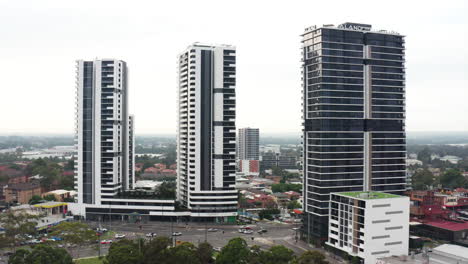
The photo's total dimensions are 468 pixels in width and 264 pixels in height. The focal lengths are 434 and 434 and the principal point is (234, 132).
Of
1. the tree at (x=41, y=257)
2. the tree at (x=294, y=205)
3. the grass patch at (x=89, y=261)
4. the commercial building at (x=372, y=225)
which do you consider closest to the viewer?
the tree at (x=41, y=257)

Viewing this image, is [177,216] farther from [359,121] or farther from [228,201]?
[359,121]

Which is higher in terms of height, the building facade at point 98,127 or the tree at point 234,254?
the building facade at point 98,127

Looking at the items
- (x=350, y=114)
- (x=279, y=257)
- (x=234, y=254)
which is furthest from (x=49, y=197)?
(x=350, y=114)

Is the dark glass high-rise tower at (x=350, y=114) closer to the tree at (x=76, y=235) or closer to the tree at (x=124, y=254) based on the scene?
the tree at (x=124, y=254)

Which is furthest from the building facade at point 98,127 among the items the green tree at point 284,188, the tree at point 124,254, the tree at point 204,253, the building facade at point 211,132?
the green tree at point 284,188

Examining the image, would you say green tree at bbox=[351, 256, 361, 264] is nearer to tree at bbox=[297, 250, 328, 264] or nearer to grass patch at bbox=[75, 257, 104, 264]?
tree at bbox=[297, 250, 328, 264]

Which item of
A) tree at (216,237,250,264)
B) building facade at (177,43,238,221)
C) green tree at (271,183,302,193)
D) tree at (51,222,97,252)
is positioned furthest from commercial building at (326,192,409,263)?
green tree at (271,183,302,193)

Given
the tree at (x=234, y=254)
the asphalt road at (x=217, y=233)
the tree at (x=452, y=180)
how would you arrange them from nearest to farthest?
1. the tree at (x=234, y=254)
2. the asphalt road at (x=217, y=233)
3. the tree at (x=452, y=180)
